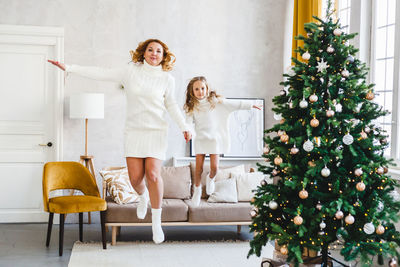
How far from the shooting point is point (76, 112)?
5711mm

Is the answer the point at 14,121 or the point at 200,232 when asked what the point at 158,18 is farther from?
the point at 200,232

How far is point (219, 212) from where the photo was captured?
535 centimetres

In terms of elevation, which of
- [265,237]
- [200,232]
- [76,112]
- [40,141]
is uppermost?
[76,112]

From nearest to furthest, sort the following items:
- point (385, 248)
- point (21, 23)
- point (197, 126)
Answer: point (385, 248) < point (197, 126) < point (21, 23)

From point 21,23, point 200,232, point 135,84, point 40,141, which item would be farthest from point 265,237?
point 21,23

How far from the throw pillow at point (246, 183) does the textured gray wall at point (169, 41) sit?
1.06 metres

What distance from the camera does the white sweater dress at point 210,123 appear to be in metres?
3.90

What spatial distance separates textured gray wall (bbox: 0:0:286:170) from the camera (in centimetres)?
621

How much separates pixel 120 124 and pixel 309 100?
3.38 meters

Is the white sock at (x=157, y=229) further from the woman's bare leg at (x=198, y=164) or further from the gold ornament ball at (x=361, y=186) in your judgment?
the gold ornament ball at (x=361, y=186)

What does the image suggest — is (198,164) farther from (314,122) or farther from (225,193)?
(225,193)

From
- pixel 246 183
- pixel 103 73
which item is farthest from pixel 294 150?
pixel 246 183

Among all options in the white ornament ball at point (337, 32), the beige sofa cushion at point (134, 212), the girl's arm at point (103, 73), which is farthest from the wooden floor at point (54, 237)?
the white ornament ball at point (337, 32)

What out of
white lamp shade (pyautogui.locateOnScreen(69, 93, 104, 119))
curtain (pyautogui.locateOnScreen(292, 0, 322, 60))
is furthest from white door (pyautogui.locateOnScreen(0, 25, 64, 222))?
curtain (pyautogui.locateOnScreen(292, 0, 322, 60))
